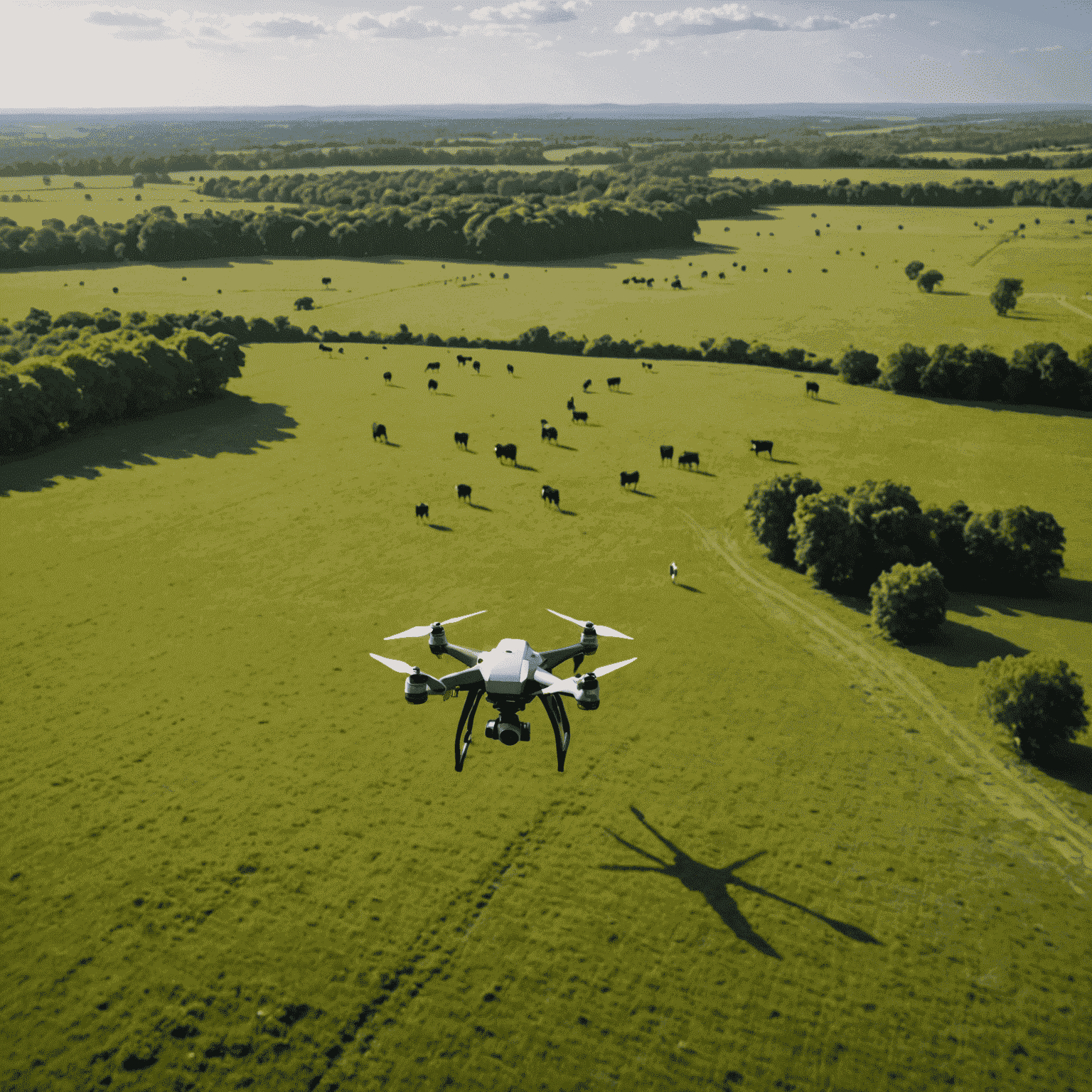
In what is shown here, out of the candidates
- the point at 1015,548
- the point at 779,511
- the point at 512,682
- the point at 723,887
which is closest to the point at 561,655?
the point at 512,682

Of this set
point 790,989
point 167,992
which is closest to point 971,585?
point 790,989

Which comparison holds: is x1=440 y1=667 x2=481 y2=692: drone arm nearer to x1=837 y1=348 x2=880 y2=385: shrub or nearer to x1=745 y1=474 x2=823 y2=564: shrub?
x1=745 y1=474 x2=823 y2=564: shrub

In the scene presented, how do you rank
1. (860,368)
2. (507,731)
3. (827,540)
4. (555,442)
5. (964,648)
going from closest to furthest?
1. (507,731)
2. (964,648)
3. (827,540)
4. (555,442)
5. (860,368)

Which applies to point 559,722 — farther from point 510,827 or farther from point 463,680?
point 510,827

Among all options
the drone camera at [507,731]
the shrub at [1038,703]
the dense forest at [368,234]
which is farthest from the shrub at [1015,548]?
the dense forest at [368,234]

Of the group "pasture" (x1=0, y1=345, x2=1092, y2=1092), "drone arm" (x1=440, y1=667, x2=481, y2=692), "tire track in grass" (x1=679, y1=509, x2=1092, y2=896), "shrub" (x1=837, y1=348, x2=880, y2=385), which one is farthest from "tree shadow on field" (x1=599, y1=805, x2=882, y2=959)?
"shrub" (x1=837, y1=348, x2=880, y2=385)

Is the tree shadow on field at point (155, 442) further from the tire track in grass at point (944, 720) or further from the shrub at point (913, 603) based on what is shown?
the shrub at point (913, 603)
